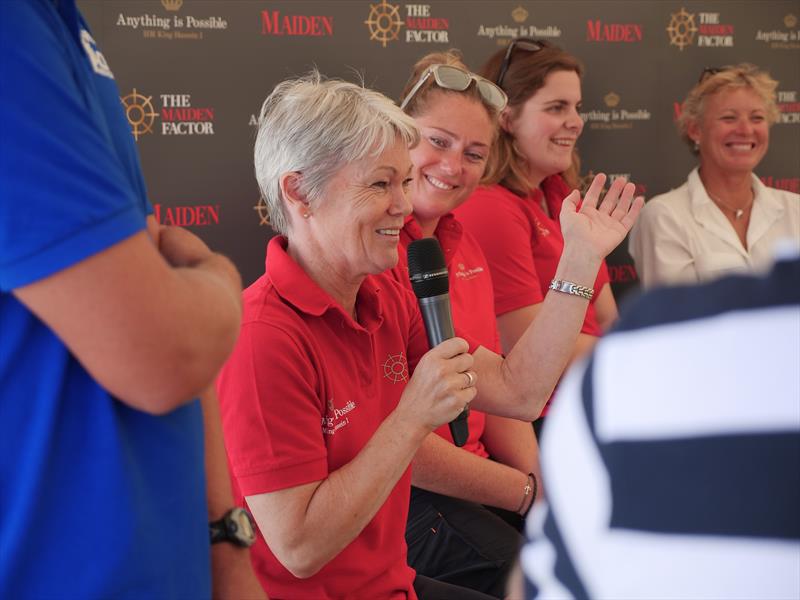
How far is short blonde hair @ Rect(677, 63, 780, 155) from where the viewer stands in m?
3.23

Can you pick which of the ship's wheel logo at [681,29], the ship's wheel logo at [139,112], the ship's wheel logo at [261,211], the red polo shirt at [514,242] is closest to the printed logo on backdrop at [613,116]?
the ship's wheel logo at [681,29]

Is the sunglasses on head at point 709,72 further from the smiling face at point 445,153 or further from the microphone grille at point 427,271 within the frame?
the microphone grille at point 427,271

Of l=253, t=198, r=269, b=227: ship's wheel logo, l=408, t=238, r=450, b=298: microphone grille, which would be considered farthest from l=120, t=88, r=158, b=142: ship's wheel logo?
l=408, t=238, r=450, b=298: microphone grille

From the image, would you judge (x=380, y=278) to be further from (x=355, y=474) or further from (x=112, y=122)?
(x=112, y=122)

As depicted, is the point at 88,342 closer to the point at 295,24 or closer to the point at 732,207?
the point at 295,24

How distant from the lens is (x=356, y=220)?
1499mm

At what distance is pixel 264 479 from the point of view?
1.24 m

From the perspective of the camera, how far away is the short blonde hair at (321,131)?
1457mm

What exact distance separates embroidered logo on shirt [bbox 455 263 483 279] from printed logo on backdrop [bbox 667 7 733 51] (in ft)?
5.81

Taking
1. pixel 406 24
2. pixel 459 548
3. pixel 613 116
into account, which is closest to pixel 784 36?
pixel 613 116

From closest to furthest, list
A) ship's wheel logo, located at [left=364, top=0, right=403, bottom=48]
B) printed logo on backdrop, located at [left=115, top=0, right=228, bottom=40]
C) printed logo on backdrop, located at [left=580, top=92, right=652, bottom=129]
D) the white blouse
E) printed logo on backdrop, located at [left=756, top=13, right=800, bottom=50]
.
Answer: printed logo on backdrop, located at [left=115, top=0, right=228, bottom=40], ship's wheel logo, located at [left=364, top=0, right=403, bottom=48], the white blouse, printed logo on backdrop, located at [left=580, top=92, right=652, bottom=129], printed logo on backdrop, located at [left=756, top=13, right=800, bottom=50]

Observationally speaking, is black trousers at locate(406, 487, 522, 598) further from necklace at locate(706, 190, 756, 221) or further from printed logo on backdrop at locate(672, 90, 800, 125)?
printed logo on backdrop at locate(672, 90, 800, 125)

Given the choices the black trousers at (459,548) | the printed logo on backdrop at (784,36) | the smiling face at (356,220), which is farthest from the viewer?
the printed logo on backdrop at (784,36)

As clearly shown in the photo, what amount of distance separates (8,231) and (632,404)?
51cm
